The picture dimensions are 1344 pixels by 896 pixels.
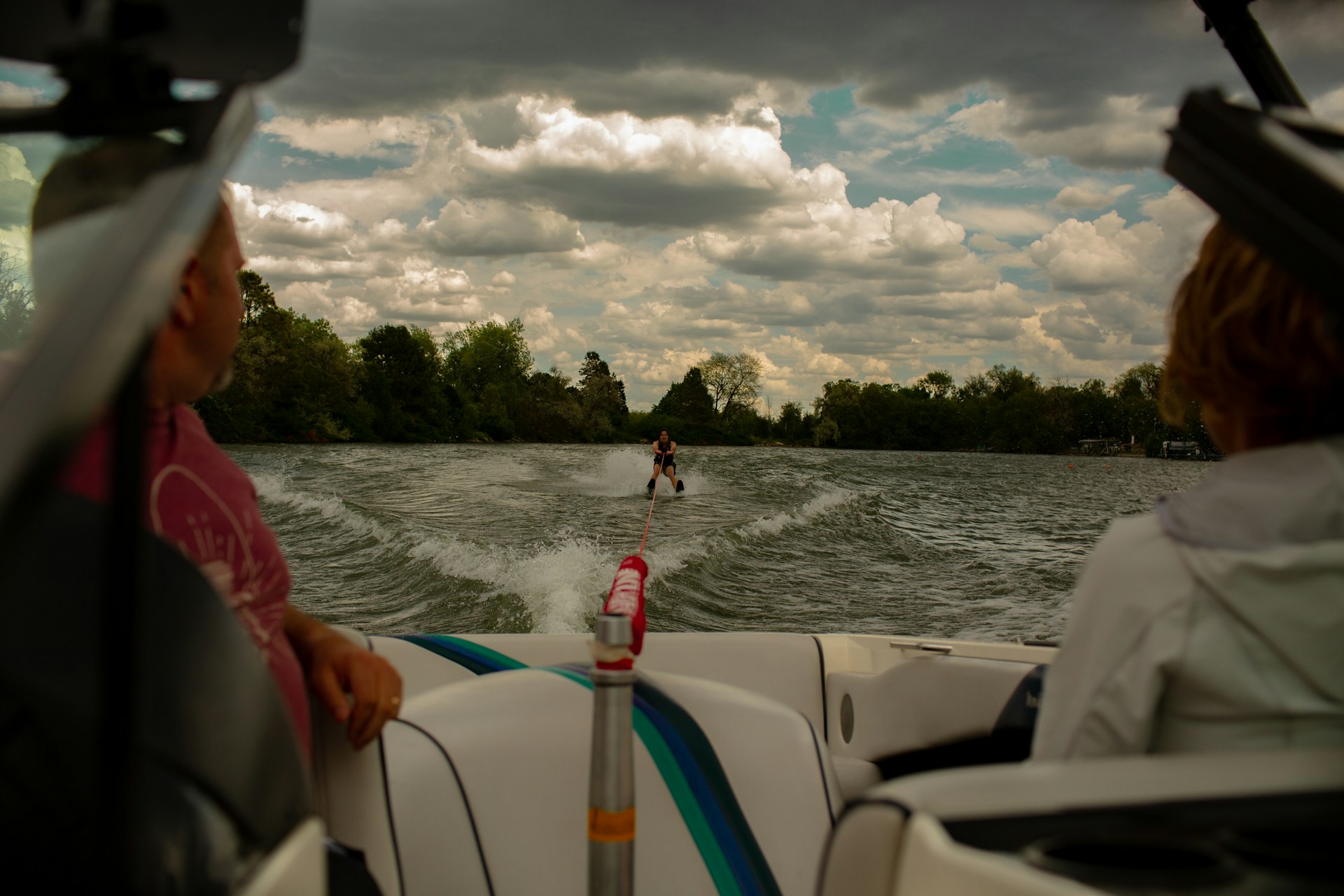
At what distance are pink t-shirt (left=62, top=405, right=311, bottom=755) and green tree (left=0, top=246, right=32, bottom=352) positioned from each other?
13 centimetres

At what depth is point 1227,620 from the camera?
0.78 meters

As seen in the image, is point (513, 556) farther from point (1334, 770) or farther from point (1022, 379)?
point (1022, 379)

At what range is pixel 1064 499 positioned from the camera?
31672 mm

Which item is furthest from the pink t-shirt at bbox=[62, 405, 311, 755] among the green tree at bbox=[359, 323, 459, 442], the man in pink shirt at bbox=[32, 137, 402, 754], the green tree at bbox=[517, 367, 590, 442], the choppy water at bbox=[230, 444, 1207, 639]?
the green tree at bbox=[517, 367, 590, 442]

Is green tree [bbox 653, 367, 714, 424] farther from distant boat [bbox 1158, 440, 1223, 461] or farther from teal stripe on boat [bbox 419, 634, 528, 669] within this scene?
teal stripe on boat [bbox 419, 634, 528, 669]

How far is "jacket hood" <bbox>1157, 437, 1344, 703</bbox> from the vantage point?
0.76 metres

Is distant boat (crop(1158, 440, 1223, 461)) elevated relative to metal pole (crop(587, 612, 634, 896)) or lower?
elevated

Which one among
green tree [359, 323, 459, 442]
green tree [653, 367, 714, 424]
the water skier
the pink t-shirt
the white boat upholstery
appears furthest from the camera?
green tree [653, 367, 714, 424]

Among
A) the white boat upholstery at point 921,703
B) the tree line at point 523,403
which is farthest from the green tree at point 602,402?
the white boat upholstery at point 921,703

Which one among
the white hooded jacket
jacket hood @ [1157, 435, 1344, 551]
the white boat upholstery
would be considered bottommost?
the white boat upholstery

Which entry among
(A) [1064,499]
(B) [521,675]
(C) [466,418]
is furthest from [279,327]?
(B) [521,675]

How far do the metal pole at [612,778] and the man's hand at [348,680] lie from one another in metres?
0.32

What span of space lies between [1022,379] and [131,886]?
1846 inches

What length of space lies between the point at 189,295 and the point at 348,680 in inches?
24.9
